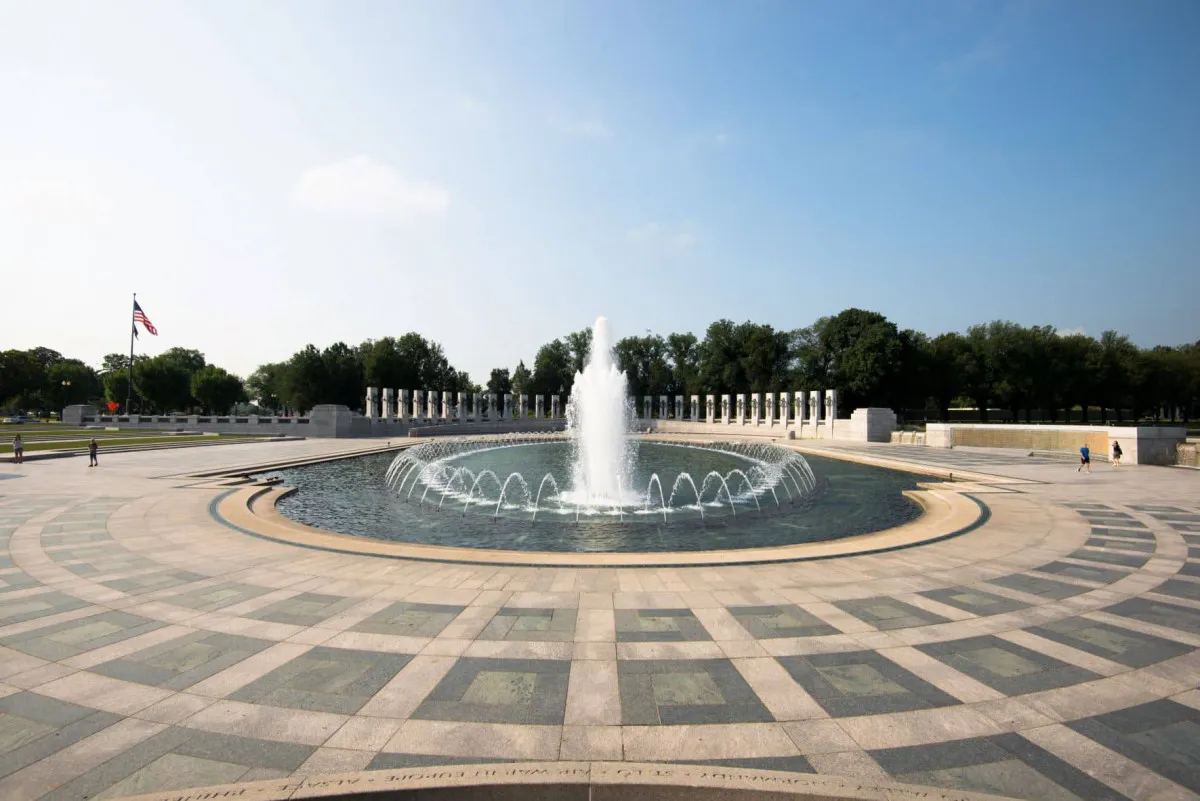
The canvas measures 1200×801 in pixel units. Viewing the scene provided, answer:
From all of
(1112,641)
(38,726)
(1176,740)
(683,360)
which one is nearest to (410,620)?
(38,726)

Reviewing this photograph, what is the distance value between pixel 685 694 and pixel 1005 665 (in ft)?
12.9

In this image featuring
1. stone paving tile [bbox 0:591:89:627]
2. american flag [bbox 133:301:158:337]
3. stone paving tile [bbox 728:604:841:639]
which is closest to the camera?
stone paving tile [bbox 728:604:841:639]

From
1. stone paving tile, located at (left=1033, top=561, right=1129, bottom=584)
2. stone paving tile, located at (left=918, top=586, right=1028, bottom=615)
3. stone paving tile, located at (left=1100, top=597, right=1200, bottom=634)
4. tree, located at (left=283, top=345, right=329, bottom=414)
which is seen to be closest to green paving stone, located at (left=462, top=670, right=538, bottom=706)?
stone paving tile, located at (left=918, top=586, right=1028, bottom=615)

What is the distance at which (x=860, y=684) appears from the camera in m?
6.00

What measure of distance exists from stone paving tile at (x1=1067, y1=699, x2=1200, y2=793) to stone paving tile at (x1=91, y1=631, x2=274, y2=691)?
8980 millimetres

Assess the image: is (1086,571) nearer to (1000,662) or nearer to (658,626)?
(1000,662)

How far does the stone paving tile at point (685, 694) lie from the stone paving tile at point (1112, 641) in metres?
4.64

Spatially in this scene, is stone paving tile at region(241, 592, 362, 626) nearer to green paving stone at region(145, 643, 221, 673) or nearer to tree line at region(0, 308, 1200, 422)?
green paving stone at region(145, 643, 221, 673)

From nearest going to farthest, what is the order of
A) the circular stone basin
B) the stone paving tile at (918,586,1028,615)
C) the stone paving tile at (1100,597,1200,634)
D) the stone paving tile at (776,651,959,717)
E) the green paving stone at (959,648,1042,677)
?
the stone paving tile at (776,651,959,717)
the green paving stone at (959,648,1042,677)
the stone paving tile at (1100,597,1200,634)
the stone paving tile at (918,586,1028,615)
the circular stone basin

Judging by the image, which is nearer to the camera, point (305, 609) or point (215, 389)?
point (305, 609)

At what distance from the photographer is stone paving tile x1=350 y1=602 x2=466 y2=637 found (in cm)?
745

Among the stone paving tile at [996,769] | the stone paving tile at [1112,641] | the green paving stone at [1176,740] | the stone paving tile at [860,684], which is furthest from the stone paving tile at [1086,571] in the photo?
the stone paving tile at [996,769]

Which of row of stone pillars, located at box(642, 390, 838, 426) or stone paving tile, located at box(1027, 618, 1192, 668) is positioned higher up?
row of stone pillars, located at box(642, 390, 838, 426)

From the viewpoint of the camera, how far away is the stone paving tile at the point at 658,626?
7.21 meters
